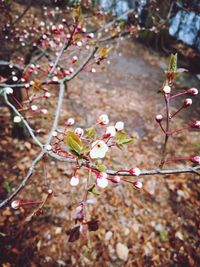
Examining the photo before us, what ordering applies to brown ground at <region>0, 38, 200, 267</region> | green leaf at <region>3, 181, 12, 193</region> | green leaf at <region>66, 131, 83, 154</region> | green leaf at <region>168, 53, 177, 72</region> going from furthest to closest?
green leaf at <region>3, 181, 12, 193</region>, brown ground at <region>0, 38, 200, 267</region>, green leaf at <region>168, 53, 177, 72</region>, green leaf at <region>66, 131, 83, 154</region>

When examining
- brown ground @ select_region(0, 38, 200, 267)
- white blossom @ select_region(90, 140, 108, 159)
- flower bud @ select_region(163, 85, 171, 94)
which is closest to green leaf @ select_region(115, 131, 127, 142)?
white blossom @ select_region(90, 140, 108, 159)

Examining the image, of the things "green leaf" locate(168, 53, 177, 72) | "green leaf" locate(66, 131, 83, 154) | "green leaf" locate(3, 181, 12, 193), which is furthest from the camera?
"green leaf" locate(3, 181, 12, 193)

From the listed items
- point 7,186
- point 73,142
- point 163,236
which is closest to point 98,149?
point 73,142

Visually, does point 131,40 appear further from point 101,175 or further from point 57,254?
point 101,175

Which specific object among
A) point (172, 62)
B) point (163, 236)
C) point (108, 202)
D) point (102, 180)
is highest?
point (172, 62)

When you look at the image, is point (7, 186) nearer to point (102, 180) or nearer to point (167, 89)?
point (102, 180)

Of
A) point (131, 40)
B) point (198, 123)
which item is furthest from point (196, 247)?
point (131, 40)

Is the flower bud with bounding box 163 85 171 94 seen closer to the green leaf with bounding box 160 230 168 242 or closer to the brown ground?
the brown ground
